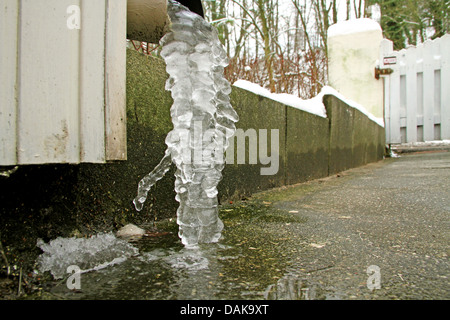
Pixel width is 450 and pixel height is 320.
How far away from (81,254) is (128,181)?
1.40 feet

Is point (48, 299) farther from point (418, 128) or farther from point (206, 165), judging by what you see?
point (418, 128)

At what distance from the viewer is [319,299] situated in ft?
2.60

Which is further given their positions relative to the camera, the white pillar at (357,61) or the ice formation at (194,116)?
the white pillar at (357,61)

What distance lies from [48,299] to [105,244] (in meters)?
0.39

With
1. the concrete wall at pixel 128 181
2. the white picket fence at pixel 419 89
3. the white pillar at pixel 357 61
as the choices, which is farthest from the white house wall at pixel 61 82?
the white picket fence at pixel 419 89

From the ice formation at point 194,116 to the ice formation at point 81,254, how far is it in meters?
0.24

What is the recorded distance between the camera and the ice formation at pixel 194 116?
1300 millimetres

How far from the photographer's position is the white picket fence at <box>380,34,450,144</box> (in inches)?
279

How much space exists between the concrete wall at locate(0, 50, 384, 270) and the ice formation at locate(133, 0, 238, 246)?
0.15 metres

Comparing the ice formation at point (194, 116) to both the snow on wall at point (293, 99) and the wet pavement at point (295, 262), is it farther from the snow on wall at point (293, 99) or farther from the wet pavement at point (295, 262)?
the snow on wall at point (293, 99)
